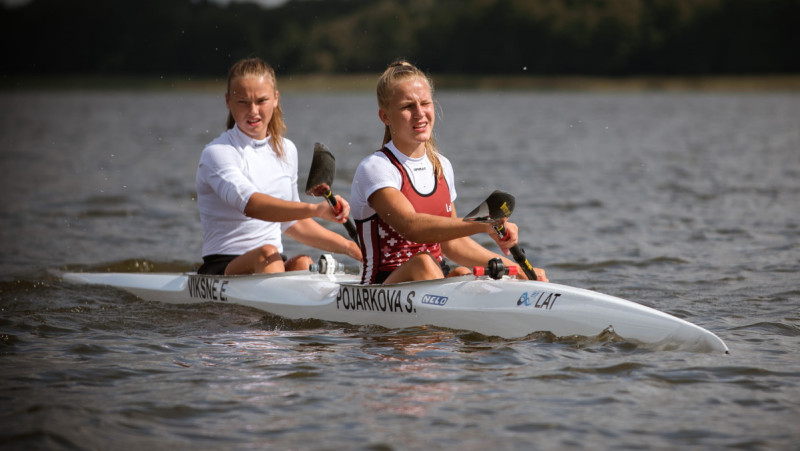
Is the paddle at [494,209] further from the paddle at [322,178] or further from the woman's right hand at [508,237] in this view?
the paddle at [322,178]

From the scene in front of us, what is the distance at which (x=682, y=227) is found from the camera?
13.0m

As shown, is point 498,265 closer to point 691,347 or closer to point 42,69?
point 691,347

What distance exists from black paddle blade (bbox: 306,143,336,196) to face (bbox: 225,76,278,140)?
754 millimetres

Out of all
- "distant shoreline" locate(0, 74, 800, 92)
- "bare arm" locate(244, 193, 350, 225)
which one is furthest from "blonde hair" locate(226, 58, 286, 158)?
"distant shoreline" locate(0, 74, 800, 92)

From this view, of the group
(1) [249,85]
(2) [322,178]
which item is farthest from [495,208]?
(1) [249,85]

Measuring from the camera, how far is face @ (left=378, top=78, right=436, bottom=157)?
6.51m

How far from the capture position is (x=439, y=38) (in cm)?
11488

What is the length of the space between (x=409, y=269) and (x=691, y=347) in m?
1.94

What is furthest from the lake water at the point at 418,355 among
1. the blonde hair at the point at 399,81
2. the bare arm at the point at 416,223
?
the blonde hair at the point at 399,81

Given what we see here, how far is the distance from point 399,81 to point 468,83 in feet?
309

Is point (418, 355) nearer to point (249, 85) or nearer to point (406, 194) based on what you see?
point (406, 194)

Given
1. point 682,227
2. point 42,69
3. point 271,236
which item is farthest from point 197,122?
point 42,69

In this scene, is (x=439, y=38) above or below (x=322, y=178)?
above

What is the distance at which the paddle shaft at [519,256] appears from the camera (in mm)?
6422
